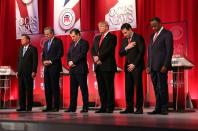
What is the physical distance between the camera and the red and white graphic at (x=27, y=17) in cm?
879

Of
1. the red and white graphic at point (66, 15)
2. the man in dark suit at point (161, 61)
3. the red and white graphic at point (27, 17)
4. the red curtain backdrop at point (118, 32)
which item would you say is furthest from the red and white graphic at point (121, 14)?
the man in dark suit at point (161, 61)

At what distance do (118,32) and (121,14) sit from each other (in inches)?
18.1

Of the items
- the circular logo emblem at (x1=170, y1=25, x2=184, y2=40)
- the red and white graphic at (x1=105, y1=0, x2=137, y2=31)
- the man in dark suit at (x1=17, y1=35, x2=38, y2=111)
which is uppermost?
the red and white graphic at (x1=105, y1=0, x2=137, y2=31)

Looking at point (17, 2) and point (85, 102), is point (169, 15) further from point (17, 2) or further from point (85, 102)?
point (17, 2)

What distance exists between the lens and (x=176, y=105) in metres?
5.90

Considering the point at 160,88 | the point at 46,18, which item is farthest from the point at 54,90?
the point at 46,18

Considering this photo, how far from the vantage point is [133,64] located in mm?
5160

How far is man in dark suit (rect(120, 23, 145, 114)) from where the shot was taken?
5.16 meters

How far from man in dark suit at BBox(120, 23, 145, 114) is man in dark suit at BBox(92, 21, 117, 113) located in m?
0.21

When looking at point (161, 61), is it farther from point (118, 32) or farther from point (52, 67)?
point (118, 32)

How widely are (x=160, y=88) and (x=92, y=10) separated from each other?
4.03m

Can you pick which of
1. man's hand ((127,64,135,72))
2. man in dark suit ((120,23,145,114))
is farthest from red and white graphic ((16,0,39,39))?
man's hand ((127,64,135,72))

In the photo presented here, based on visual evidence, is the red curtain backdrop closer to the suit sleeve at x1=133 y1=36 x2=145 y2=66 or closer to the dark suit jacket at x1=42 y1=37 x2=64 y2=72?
the dark suit jacket at x1=42 y1=37 x2=64 y2=72

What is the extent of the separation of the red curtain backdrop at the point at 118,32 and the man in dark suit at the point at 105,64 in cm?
198
